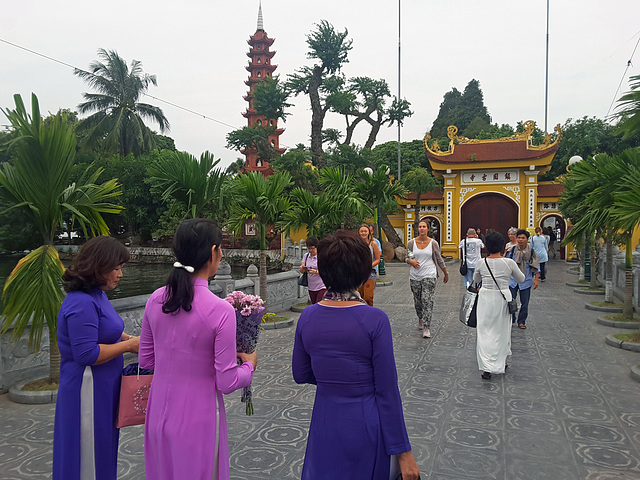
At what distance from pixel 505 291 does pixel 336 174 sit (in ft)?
20.5

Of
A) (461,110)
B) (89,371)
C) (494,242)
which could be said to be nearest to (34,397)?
(89,371)

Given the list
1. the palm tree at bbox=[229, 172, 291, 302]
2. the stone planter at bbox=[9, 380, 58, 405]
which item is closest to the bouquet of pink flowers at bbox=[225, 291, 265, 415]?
the stone planter at bbox=[9, 380, 58, 405]

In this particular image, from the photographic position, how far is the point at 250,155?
37.5 metres

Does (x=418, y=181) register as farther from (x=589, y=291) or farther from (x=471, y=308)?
(x=471, y=308)

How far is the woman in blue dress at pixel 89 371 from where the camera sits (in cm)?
224

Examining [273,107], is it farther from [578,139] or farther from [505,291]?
[505,291]

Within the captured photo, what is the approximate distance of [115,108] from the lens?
2941cm

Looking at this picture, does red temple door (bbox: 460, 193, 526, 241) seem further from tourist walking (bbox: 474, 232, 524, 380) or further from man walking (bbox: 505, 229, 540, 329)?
tourist walking (bbox: 474, 232, 524, 380)

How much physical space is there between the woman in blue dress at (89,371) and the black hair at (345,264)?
1.07m

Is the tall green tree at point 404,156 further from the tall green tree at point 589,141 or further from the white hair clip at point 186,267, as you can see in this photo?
the white hair clip at point 186,267

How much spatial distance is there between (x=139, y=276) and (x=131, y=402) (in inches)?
976

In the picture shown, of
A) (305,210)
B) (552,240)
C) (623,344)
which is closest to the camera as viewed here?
(623,344)

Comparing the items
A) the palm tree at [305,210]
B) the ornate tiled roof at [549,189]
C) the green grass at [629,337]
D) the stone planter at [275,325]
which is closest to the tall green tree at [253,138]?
the ornate tiled roof at [549,189]

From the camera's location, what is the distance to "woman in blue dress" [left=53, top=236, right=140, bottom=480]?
7.36 ft
